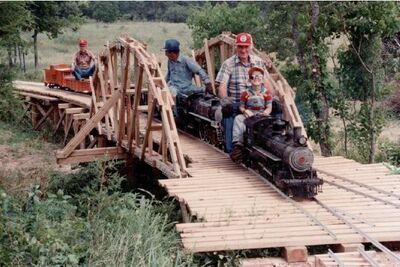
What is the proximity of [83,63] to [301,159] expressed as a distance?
11806mm

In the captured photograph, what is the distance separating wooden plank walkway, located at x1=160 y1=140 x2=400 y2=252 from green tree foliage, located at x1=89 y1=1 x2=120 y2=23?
4713 centimetres

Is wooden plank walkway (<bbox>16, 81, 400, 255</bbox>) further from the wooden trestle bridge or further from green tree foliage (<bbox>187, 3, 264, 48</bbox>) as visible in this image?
green tree foliage (<bbox>187, 3, 264, 48</bbox>)

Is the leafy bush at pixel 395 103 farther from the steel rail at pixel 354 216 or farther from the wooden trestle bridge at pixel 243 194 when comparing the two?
the steel rail at pixel 354 216

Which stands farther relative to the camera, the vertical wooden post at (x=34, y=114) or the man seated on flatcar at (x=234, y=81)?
the vertical wooden post at (x=34, y=114)

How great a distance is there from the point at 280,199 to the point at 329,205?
1.98 feet

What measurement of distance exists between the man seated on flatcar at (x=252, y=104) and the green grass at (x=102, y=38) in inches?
925

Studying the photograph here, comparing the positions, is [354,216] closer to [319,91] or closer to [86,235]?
[86,235]

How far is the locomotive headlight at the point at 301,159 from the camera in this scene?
805 cm

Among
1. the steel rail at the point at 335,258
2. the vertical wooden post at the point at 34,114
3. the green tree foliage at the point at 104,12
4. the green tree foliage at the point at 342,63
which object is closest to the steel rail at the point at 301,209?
the steel rail at the point at 335,258

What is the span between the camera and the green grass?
1487 inches

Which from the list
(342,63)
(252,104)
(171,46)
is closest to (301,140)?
(252,104)

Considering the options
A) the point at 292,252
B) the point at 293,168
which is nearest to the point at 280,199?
the point at 293,168

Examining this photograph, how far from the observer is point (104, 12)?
55.6 metres

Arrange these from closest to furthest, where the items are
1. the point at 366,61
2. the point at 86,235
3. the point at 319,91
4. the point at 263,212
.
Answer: the point at 86,235, the point at 263,212, the point at 319,91, the point at 366,61
